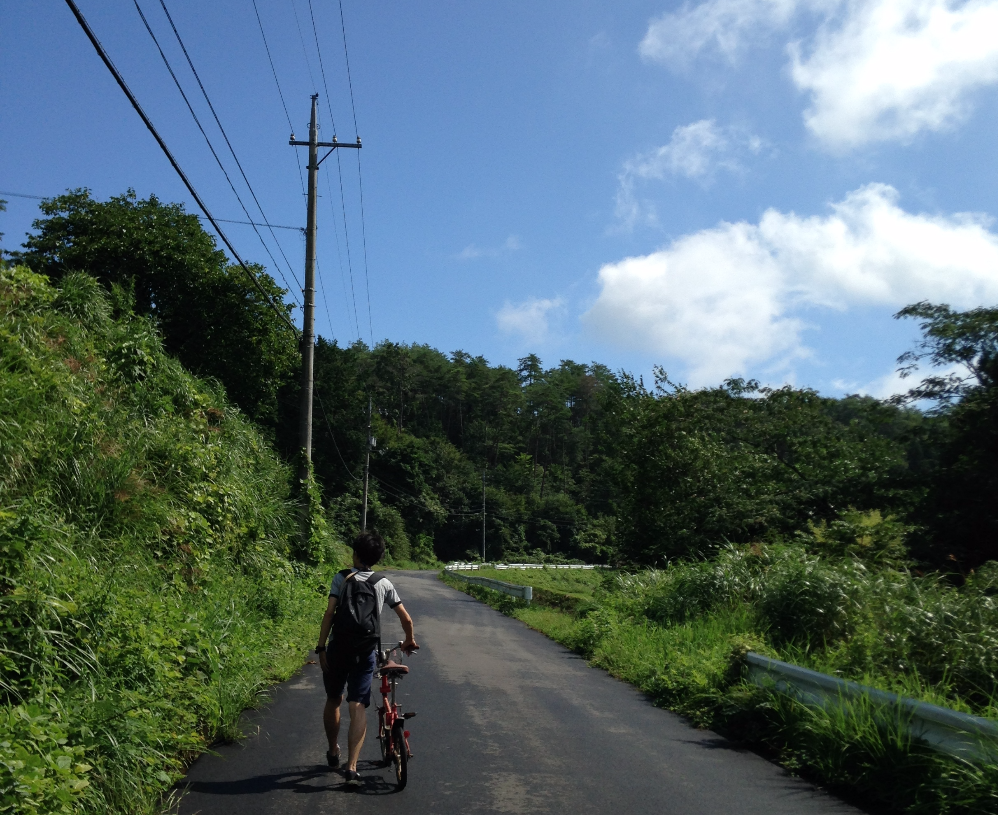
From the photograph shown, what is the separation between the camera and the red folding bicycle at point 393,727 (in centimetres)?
568

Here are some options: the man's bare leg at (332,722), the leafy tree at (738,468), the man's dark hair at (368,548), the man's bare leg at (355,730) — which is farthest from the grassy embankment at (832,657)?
the leafy tree at (738,468)

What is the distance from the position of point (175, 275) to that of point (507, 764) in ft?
62.3

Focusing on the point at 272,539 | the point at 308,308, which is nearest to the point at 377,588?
the point at 272,539

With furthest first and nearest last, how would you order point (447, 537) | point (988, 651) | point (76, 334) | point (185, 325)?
point (447, 537) → point (185, 325) → point (76, 334) → point (988, 651)

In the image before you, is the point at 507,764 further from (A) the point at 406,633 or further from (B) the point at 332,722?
(B) the point at 332,722

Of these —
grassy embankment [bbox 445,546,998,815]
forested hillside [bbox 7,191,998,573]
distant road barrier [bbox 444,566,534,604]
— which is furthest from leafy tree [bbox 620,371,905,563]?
grassy embankment [bbox 445,546,998,815]

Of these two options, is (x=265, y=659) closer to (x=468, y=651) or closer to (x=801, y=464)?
(x=468, y=651)

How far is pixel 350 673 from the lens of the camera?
6.08 metres

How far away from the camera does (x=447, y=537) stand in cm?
7788

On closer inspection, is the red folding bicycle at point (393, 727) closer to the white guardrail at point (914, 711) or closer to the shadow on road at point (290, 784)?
the shadow on road at point (290, 784)

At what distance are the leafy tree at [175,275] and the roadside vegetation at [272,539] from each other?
73 mm

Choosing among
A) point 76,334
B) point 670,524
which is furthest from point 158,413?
point 670,524

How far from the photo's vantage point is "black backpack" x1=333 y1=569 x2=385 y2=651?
6043 millimetres

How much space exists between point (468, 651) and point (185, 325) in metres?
13.7
